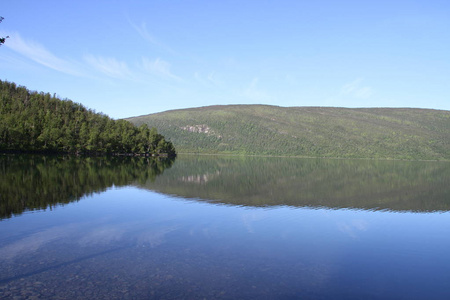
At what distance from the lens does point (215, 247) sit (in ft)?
57.1

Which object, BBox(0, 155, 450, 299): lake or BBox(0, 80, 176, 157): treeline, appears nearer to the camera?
BBox(0, 155, 450, 299): lake

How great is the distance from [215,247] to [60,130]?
341 feet

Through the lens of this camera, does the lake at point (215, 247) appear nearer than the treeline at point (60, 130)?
Yes

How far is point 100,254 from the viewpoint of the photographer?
15.7 meters

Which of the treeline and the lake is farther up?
the treeline

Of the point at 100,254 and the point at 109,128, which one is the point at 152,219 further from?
the point at 109,128

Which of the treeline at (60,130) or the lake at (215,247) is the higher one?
the treeline at (60,130)

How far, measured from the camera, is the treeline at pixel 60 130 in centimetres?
9975

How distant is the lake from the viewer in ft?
40.6

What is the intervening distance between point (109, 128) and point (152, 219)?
378ft

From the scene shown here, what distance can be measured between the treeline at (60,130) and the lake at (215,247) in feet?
245

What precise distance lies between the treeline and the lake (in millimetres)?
74709

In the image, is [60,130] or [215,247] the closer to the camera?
[215,247]

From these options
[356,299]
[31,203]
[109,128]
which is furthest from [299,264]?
[109,128]
